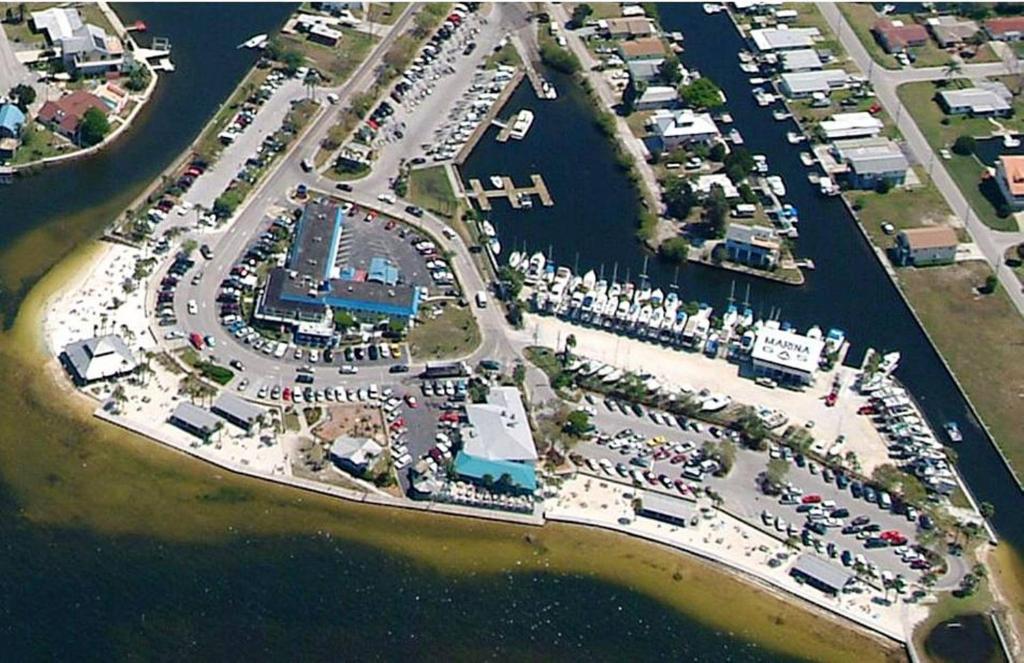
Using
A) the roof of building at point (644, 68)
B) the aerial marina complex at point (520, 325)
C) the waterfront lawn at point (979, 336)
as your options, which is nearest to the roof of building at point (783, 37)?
the aerial marina complex at point (520, 325)

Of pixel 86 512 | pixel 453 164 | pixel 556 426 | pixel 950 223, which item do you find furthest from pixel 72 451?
pixel 950 223

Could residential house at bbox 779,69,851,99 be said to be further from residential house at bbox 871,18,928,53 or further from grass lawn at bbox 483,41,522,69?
grass lawn at bbox 483,41,522,69

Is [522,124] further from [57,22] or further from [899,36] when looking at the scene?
[57,22]

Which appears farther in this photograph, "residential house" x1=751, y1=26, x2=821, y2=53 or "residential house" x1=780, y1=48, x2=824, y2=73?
"residential house" x1=751, y1=26, x2=821, y2=53

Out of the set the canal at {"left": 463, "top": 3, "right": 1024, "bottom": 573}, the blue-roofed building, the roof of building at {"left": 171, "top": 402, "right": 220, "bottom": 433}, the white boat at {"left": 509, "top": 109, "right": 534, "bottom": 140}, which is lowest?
the canal at {"left": 463, "top": 3, "right": 1024, "bottom": 573}

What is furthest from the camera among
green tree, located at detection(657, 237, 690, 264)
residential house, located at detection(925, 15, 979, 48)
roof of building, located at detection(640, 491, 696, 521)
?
residential house, located at detection(925, 15, 979, 48)

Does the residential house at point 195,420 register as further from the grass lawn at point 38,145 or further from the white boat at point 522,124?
the white boat at point 522,124

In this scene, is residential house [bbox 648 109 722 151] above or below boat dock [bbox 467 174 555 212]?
above

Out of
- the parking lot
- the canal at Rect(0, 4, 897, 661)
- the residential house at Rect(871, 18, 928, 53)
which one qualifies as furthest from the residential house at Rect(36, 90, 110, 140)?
the residential house at Rect(871, 18, 928, 53)

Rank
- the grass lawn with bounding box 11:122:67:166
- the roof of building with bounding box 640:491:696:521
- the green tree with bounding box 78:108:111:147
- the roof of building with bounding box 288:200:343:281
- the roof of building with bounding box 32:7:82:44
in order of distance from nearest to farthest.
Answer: the roof of building with bounding box 640:491:696:521 < the roof of building with bounding box 288:200:343:281 < the grass lawn with bounding box 11:122:67:166 < the green tree with bounding box 78:108:111:147 < the roof of building with bounding box 32:7:82:44
